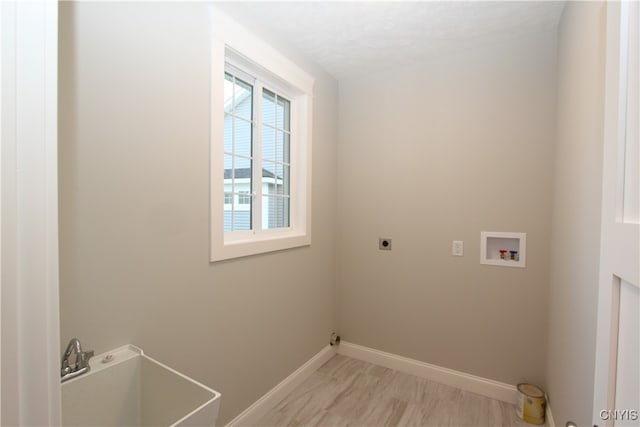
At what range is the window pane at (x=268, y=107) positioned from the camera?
2.14 metres

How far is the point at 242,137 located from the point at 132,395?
4.84 ft

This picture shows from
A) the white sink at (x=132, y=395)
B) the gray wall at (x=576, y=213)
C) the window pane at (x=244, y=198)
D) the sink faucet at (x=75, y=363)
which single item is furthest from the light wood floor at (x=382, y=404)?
the window pane at (x=244, y=198)

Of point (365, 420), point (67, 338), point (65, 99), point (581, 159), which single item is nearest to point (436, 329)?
point (365, 420)

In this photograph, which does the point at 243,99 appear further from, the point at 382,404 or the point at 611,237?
the point at 382,404

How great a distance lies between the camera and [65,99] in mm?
1041

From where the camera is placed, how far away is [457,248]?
7.41 feet

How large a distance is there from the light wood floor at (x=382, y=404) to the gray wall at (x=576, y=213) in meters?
0.44

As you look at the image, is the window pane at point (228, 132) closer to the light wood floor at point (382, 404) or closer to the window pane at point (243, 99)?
the window pane at point (243, 99)

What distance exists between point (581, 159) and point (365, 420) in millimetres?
1882

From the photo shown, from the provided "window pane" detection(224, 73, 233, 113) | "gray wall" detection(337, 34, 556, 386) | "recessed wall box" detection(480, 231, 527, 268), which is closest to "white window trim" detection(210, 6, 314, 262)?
"window pane" detection(224, 73, 233, 113)

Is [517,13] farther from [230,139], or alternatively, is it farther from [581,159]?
[230,139]

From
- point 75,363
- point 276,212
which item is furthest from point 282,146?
point 75,363

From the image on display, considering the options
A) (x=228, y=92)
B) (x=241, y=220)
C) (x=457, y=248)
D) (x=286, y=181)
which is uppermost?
A: (x=228, y=92)

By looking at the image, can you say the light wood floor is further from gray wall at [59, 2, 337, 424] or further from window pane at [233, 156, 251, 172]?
window pane at [233, 156, 251, 172]
